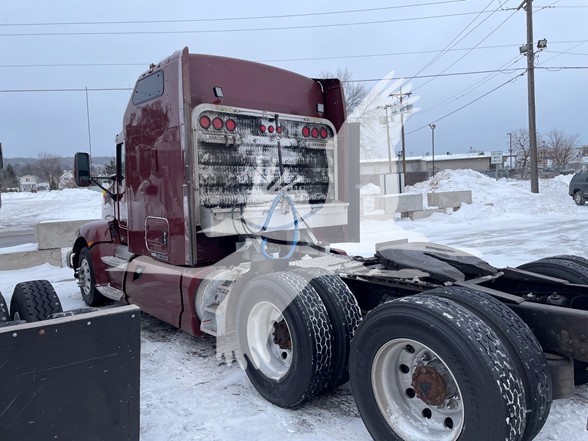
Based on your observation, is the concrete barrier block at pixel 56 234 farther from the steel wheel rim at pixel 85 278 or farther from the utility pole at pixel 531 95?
the utility pole at pixel 531 95

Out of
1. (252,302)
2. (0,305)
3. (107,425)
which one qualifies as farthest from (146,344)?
(107,425)

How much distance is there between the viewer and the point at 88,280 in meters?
6.81

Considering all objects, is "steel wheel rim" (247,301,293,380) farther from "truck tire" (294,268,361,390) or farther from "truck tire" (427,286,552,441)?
"truck tire" (427,286,552,441)

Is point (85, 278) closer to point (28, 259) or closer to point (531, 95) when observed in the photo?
point (28, 259)

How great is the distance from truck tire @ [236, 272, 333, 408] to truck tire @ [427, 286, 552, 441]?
1.09 m

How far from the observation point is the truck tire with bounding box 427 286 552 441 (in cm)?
244

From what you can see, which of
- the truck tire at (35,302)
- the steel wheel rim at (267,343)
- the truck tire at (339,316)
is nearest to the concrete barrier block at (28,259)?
the truck tire at (35,302)

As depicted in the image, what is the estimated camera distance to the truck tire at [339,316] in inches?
137

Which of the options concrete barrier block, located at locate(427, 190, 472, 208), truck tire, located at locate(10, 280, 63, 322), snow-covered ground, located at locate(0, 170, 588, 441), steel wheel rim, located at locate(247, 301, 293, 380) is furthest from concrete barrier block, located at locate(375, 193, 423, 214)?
truck tire, located at locate(10, 280, 63, 322)

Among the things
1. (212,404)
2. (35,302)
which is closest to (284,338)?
(212,404)

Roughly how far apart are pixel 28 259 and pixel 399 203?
1143 cm

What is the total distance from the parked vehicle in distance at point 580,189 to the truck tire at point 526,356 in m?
22.1

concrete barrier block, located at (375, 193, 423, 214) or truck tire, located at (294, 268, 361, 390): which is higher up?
concrete barrier block, located at (375, 193, 423, 214)

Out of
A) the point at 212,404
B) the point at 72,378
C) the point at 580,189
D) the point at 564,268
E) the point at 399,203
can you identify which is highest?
the point at 580,189
